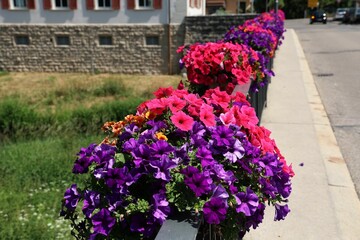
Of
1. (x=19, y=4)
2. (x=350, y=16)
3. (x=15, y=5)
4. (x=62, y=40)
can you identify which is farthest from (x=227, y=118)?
(x=350, y=16)

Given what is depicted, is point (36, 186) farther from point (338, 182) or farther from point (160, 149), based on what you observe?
point (160, 149)

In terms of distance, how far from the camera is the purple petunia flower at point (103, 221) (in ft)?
5.36

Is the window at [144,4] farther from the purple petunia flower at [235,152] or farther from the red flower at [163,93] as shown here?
the purple petunia flower at [235,152]

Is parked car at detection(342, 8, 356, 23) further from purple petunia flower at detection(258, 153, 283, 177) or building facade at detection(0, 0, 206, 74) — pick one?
purple petunia flower at detection(258, 153, 283, 177)

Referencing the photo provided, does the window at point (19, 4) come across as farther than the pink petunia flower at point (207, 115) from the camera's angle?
Yes

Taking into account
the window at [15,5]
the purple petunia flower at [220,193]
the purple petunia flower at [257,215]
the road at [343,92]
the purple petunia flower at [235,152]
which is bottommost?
the road at [343,92]

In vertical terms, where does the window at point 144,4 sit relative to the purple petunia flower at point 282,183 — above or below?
above

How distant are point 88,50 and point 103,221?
22182 mm

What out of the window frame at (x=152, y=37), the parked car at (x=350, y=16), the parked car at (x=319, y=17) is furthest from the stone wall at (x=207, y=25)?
the parked car at (x=319, y=17)

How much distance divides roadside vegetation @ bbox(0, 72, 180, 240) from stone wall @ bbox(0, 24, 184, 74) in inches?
112

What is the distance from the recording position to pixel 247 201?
5.86 ft

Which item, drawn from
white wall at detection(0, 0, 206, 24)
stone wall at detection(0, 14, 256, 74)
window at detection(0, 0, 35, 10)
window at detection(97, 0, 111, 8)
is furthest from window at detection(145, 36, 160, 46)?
window at detection(0, 0, 35, 10)

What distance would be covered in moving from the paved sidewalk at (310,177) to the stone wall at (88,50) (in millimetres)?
14778

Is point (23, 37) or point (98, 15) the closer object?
point (98, 15)
